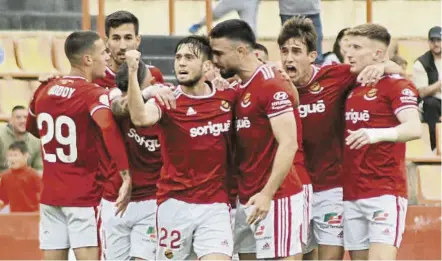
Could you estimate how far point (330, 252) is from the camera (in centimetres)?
1181

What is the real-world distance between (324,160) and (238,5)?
4.28 m

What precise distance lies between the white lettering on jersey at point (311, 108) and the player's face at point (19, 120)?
4576mm

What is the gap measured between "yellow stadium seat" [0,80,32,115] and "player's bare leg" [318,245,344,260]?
219 inches

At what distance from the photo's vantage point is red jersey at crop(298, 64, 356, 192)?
37.8 ft

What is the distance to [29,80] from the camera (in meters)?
16.9

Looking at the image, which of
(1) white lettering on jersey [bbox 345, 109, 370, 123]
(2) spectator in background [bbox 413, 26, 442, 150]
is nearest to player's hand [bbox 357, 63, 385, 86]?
(1) white lettering on jersey [bbox 345, 109, 370, 123]

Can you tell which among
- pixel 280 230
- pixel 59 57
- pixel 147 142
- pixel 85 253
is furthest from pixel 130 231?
pixel 59 57

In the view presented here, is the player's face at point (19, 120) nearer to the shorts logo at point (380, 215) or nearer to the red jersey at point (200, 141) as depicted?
the red jersey at point (200, 141)

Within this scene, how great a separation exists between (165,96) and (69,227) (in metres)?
1.66

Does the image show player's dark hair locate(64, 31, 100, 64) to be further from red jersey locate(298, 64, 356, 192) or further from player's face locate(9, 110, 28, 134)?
player's face locate(9, 110, 28, 134)

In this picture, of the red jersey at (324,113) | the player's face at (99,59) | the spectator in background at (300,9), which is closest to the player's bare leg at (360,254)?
the red jersey at (324,113)

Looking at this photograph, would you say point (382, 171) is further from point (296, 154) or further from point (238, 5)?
point (238, 5)

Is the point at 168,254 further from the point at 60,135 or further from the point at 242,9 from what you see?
the point at 242,9

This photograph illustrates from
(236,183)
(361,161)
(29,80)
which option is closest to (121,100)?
(236,183)
